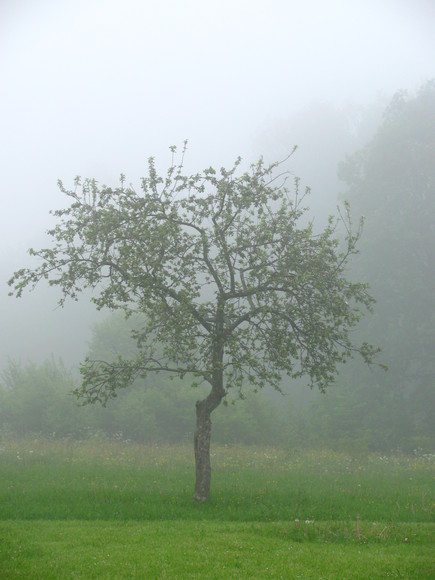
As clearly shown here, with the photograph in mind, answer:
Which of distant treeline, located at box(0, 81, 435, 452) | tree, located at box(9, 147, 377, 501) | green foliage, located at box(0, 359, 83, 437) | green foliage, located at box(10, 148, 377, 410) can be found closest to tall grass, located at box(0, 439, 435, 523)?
tree, located at box(9, 147, 377, 501)

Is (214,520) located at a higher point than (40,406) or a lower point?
lower

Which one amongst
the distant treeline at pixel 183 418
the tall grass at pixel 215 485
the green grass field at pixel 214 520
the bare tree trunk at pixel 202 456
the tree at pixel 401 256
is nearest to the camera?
the green grass field at pixel 214 520

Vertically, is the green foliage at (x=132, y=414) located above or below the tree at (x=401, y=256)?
below

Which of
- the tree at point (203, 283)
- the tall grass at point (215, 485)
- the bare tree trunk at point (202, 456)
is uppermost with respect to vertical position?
the tree at point (203, 283)

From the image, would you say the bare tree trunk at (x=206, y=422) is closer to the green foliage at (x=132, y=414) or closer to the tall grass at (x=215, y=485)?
the tall grass at (x=215, y=485)

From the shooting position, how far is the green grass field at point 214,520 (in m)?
10.5

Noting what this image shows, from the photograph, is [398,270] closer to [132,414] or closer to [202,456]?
[132,414]

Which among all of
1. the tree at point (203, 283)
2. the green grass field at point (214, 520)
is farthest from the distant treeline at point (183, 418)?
the tree at point (203, 283)

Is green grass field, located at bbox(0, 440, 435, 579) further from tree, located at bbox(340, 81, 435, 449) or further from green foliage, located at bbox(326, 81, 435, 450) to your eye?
tree, located at bbox(340, 81, 435, 449)

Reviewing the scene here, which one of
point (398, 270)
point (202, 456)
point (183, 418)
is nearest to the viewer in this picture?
point (202, 456)

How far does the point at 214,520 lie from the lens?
590 inches

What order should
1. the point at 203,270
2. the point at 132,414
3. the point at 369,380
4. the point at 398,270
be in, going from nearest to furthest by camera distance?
the point at 203,270, the point at 132,414, the point at 369,380, the point at 398,270

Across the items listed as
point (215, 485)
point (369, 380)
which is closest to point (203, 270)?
point (215, 485)

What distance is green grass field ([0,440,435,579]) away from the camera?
10.5 metres
